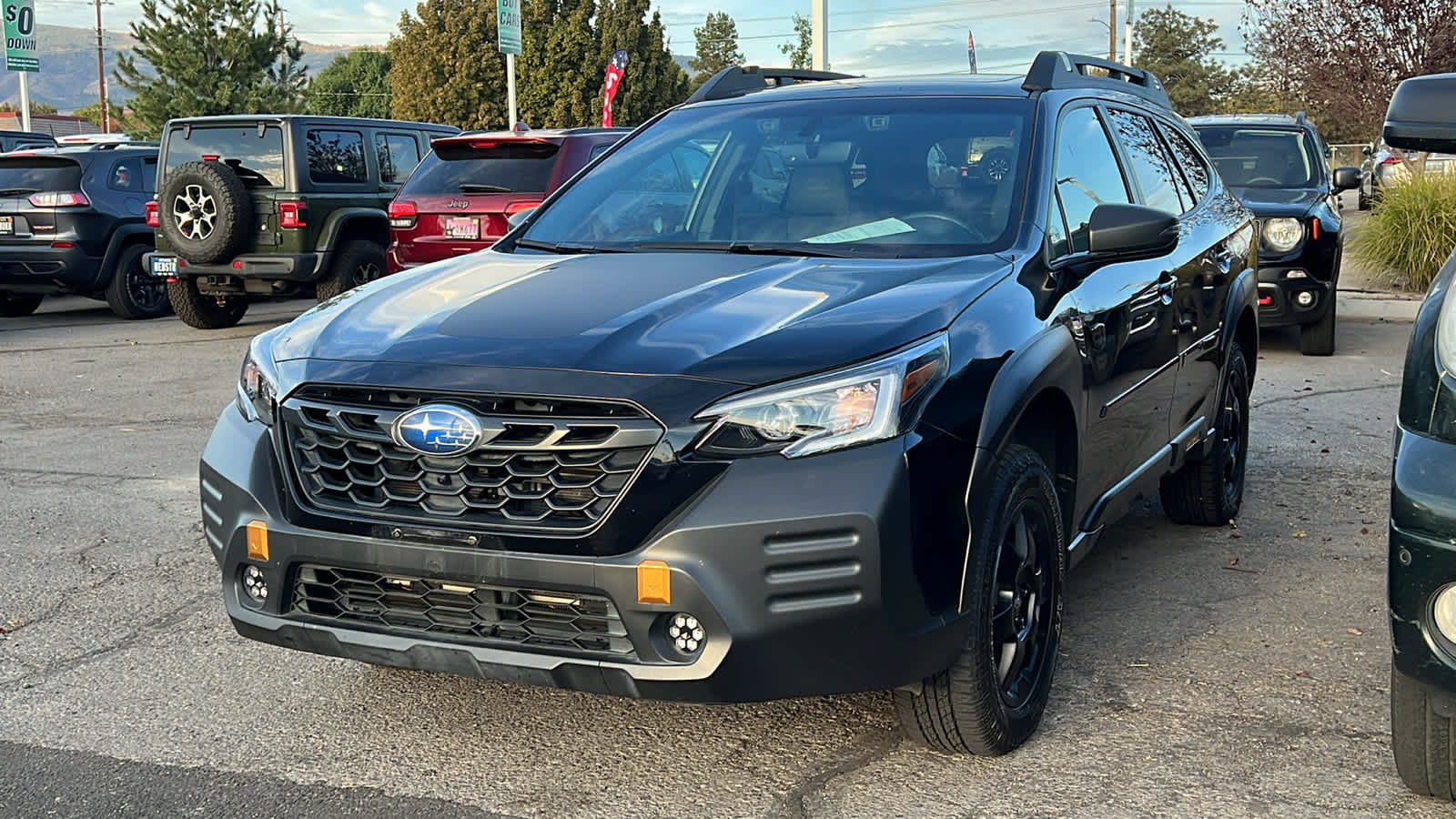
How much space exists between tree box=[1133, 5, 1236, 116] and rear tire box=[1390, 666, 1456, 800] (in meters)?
76.9

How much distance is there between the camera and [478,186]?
1087cm

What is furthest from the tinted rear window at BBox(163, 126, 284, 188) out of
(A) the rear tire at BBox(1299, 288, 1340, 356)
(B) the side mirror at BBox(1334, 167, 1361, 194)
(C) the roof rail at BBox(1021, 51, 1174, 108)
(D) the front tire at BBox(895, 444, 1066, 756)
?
(D) the front tire at BBox(895, 444, 1066, 756)

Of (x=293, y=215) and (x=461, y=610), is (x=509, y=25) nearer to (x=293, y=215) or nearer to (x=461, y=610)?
(x=293, y=215)

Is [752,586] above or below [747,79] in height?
below

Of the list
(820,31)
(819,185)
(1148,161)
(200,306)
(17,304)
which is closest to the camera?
(819,185)

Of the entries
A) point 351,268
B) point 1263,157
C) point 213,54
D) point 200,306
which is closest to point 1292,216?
point 1263,157

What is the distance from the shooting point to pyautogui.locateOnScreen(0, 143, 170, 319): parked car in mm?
13586

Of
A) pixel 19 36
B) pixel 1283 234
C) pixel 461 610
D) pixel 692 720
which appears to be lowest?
pixel 692 720

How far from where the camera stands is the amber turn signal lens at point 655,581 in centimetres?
296

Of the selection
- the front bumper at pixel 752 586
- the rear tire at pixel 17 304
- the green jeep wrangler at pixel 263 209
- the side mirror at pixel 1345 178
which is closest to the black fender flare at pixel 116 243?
the green jeep wrangler at pixel 263 209

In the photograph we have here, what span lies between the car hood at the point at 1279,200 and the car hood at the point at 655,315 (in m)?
7.21

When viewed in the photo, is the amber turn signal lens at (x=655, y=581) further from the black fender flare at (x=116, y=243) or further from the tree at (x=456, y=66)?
the tree at (x=456, y=66)

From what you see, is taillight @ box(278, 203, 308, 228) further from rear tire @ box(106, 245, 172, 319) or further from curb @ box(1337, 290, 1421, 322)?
curb @ box(1337, 290, 1421, 322)

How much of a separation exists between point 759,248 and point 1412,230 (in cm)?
1207
